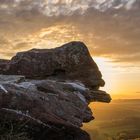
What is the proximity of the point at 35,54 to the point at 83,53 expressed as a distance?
298 cm

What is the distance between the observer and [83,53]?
2664 cm

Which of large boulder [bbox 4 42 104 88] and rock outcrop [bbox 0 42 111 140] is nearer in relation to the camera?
rock outcrop [bbox 0 42 111 140]

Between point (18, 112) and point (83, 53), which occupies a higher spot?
point (83, 53)

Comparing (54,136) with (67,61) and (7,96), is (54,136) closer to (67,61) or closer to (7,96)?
(7,96)

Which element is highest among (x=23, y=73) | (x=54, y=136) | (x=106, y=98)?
(x=23, y=73)

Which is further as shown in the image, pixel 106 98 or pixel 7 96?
pixel 106 98

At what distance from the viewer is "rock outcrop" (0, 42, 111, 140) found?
16.1m

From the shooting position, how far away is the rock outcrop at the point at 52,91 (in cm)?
1606

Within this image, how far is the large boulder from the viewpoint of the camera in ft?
85.8

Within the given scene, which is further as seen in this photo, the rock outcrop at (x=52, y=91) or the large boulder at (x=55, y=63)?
the large boulder at (x=55, y=63)

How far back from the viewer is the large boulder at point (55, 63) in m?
26.1

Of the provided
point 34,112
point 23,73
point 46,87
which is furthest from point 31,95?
point 23,73

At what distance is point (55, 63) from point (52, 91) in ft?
23.4

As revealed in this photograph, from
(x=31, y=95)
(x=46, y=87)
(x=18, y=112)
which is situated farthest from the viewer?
(x=46, y=87)
